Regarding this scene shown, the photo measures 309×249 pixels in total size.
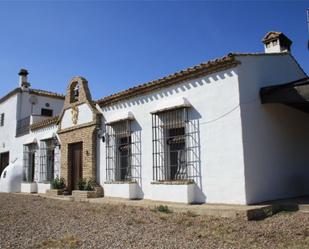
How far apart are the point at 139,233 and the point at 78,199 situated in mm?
6208

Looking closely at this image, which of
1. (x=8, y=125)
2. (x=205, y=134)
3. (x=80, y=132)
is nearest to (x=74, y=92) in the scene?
(x=80, y=132)

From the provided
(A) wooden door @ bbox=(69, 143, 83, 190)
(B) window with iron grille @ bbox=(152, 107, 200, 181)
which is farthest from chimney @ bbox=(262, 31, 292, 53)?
(A) wooden door @ bbox=(69, 143, 83, 190)

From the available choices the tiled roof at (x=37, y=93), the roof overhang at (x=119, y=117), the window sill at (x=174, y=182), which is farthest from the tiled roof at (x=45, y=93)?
the window sill at (x=174, y=182)

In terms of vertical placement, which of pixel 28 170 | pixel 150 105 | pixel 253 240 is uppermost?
pixel 150 105

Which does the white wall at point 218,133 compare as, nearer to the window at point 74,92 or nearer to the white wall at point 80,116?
the white wall at point 80,116

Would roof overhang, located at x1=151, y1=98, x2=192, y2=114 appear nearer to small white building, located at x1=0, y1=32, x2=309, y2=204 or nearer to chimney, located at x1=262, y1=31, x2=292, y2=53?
small white building, located at x1=0, y1=32, x2=309, y2=204

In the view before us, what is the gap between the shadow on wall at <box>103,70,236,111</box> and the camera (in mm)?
8664

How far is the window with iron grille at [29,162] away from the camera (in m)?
17.7

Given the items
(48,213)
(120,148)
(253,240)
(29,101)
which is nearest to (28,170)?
(29,101)

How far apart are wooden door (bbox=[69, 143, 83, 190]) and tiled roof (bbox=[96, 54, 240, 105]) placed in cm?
252

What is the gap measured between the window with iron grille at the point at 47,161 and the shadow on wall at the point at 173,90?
5.00 meters

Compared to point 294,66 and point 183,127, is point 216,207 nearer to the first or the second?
point 183,127

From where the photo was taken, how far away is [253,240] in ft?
18.1

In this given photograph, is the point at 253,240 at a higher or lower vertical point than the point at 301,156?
lower
